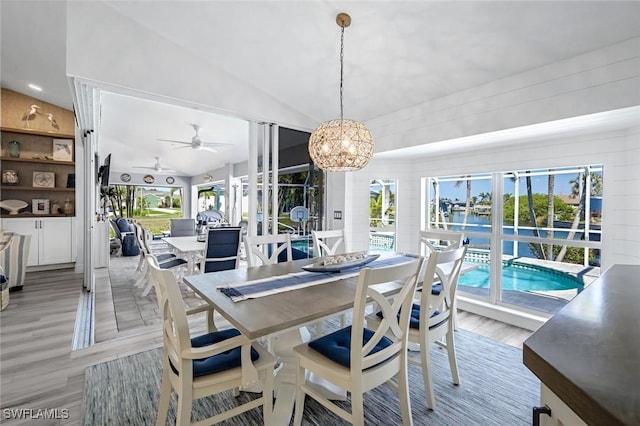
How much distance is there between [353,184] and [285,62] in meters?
1.99

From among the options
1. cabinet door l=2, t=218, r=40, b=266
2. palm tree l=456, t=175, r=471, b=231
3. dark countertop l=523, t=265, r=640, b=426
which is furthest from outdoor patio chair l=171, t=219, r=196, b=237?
dark countertop l=523, t=265, r=640, b=426

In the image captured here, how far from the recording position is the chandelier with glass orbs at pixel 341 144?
2.46 m

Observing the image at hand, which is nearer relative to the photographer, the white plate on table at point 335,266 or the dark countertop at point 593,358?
the dark countertop at point 593,358

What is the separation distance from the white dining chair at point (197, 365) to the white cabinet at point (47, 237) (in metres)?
5.56

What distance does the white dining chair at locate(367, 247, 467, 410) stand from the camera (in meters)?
1.87

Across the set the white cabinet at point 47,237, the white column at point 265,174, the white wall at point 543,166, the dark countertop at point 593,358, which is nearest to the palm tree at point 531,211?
the white wall at point 543,166

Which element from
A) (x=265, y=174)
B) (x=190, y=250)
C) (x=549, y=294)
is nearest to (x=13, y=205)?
(x=190, y=250)

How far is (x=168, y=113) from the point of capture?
547 centimetres

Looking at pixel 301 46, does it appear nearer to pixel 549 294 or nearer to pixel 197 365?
pixel 197 365

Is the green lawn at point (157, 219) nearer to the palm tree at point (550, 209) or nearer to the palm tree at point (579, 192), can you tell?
the palm tree at point (550, 209)

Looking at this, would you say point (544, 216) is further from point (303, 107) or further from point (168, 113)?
point (168, 113)

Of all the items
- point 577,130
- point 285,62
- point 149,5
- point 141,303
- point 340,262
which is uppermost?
point 149,5

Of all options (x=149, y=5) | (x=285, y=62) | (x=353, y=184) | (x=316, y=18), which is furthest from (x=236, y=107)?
(x=353, y=184)

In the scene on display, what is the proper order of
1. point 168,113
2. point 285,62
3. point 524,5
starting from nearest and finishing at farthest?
point 524,5 < point 285,62 < point 168,113
